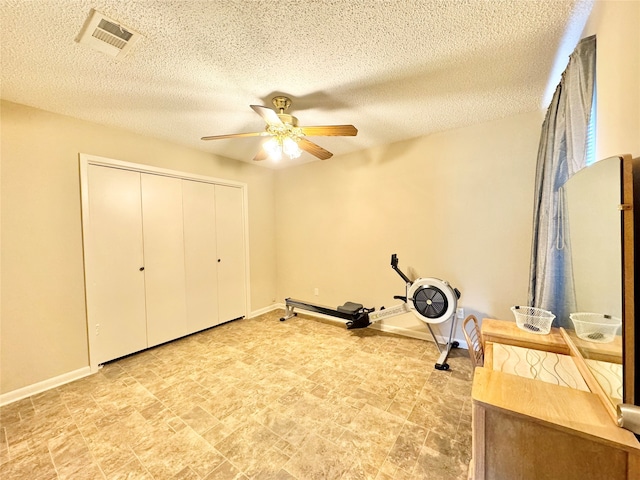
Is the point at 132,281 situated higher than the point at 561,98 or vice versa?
the point at 561,98

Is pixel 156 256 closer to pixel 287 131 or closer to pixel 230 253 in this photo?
pixel 230 253

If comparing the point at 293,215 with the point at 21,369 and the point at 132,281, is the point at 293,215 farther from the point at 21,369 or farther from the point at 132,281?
the point at 21,369

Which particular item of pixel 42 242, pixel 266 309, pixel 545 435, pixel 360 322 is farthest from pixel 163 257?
pixel 545 435

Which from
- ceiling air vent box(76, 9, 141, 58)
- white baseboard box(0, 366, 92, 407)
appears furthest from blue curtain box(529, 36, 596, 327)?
white baseboard box(0, 366, 92, 407)

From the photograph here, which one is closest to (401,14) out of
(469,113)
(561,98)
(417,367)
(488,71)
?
(488,71)

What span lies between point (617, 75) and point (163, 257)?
3934 mm

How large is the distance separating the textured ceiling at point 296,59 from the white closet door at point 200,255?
1055 millimetres

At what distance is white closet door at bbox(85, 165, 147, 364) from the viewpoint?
98.7 inches

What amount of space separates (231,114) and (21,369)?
296 centimetres

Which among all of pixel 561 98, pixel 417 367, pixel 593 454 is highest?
pixel 561 98

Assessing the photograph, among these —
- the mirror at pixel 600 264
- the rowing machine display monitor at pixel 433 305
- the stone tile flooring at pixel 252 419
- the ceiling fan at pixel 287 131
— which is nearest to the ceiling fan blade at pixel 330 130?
the ceiling fan at pixel 287 131

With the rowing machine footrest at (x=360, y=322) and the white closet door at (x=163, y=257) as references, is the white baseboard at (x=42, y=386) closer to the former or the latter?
the white closet door at (x=163, y=257)

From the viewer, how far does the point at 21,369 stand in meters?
2.11

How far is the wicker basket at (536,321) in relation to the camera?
5.09 ft
